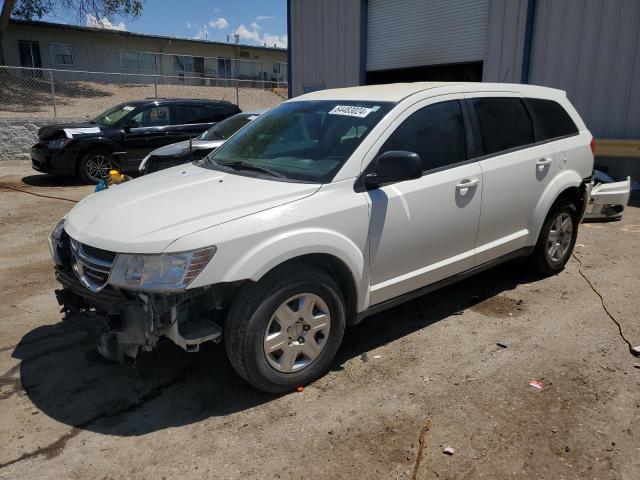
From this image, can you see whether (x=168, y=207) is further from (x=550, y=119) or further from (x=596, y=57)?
(x=596, y=57)

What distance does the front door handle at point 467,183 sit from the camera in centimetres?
397

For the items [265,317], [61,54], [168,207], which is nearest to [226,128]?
[168,207]

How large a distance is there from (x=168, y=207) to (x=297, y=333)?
3.65 feet

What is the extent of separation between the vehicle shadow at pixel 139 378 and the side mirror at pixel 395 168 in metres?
1.34

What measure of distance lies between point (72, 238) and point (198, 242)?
1010mm

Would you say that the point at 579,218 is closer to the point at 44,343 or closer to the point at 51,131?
the point at 44,343

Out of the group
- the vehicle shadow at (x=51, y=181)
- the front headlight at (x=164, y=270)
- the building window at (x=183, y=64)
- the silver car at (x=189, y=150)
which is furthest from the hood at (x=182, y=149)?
the building window at (x=183, y=64)

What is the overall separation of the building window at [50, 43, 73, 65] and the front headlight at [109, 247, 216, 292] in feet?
104

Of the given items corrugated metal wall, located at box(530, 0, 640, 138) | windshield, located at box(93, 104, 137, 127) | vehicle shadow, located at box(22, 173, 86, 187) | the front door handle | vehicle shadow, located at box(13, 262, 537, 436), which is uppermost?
corrugated metal wall, located at box(530, 0, 640, 138)

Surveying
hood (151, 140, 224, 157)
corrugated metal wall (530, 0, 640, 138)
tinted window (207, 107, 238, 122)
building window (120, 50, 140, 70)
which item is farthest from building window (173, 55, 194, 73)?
hood (151, 140, 224, 157)

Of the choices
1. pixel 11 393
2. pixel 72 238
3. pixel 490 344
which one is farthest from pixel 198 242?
pixel 490 344

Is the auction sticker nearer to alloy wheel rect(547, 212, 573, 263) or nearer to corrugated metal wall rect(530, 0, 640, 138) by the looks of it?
alloy wheel rect(547, 212, 573, 263)

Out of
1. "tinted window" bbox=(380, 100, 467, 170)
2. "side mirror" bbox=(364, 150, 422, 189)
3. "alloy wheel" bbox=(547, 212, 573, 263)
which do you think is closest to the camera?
"side mirror" bbox=(364, 150, 422, 189)

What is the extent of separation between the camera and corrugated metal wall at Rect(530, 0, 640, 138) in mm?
10352
